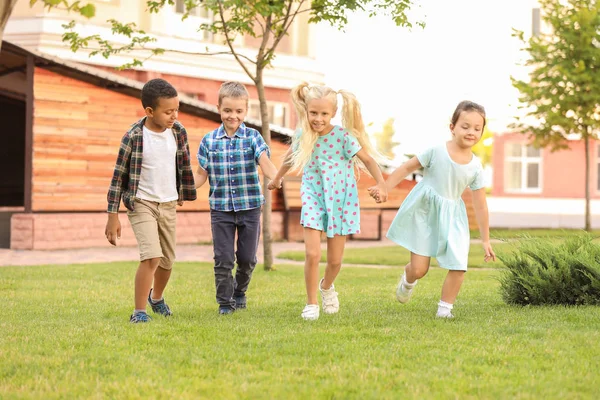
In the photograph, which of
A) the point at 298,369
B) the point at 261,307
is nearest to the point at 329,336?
the point at 298,369

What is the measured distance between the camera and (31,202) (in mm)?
16594

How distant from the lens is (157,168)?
7219 millimetres

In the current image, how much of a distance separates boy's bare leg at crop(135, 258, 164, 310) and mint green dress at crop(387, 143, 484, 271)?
5.99ft

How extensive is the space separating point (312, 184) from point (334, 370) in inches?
95.3

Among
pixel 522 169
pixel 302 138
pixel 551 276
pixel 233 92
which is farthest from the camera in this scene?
pixel 522 169

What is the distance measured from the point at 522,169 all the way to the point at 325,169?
3993cm

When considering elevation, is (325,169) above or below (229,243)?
above

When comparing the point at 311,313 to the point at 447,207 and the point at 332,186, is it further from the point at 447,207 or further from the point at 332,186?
the point at 447,207

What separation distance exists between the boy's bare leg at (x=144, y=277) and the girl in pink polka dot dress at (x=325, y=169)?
1102 mm

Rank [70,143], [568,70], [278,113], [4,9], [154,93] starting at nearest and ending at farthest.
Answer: [4,9] → [154,93] → [70,143] → [568,70] → [278,113]

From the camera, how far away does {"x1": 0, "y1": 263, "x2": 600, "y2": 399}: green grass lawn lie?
4844 mm

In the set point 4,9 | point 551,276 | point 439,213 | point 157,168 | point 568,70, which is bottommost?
point 551,276

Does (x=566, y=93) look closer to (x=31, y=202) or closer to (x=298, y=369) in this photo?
(x=31, y=202)

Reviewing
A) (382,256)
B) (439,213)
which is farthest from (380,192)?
(382,256)
